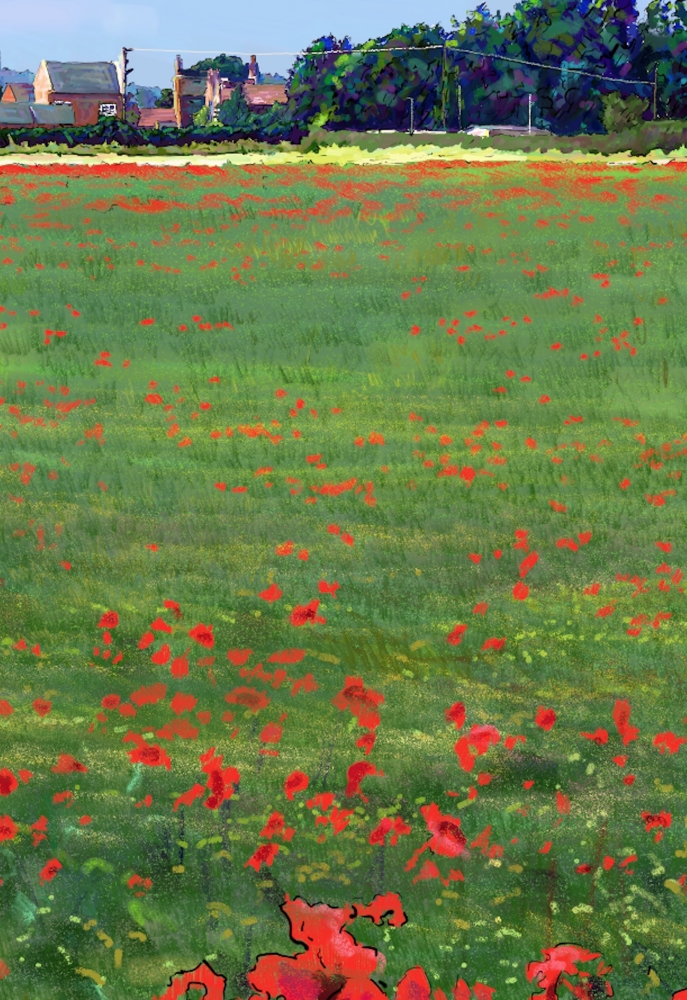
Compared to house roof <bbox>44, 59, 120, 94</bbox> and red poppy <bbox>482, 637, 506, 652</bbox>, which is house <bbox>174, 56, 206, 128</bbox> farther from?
red poppy <bbox>482, 637, 506, 652</bbox>

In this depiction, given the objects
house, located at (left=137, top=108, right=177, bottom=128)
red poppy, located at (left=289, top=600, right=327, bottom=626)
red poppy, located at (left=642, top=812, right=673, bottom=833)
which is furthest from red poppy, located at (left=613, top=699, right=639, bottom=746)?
house, located at (left=137, top=108, right=177, bottom=128)

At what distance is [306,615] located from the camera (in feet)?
19.8

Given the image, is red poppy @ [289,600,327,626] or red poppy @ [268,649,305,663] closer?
red poppy @ [268,649,305,663]

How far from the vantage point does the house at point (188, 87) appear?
146 m

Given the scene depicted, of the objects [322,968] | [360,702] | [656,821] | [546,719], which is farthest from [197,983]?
[546,719]

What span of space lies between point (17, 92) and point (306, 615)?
494 ft

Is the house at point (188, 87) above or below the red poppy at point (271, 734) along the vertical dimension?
above

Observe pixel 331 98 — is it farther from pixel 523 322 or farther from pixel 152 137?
pixel 523 322

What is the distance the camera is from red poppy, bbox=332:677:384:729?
502 cm

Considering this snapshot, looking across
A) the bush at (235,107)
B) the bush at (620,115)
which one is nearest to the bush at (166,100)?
the bush at (235,107)

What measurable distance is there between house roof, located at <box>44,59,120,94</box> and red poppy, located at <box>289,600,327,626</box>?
12322 cm

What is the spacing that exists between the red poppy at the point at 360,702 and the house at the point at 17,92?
148463mm

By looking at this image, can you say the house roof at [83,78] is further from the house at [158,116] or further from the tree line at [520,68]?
the tree line at [520,68]

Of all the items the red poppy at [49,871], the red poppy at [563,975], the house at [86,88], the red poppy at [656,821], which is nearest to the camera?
the red poppy at [563,975]
